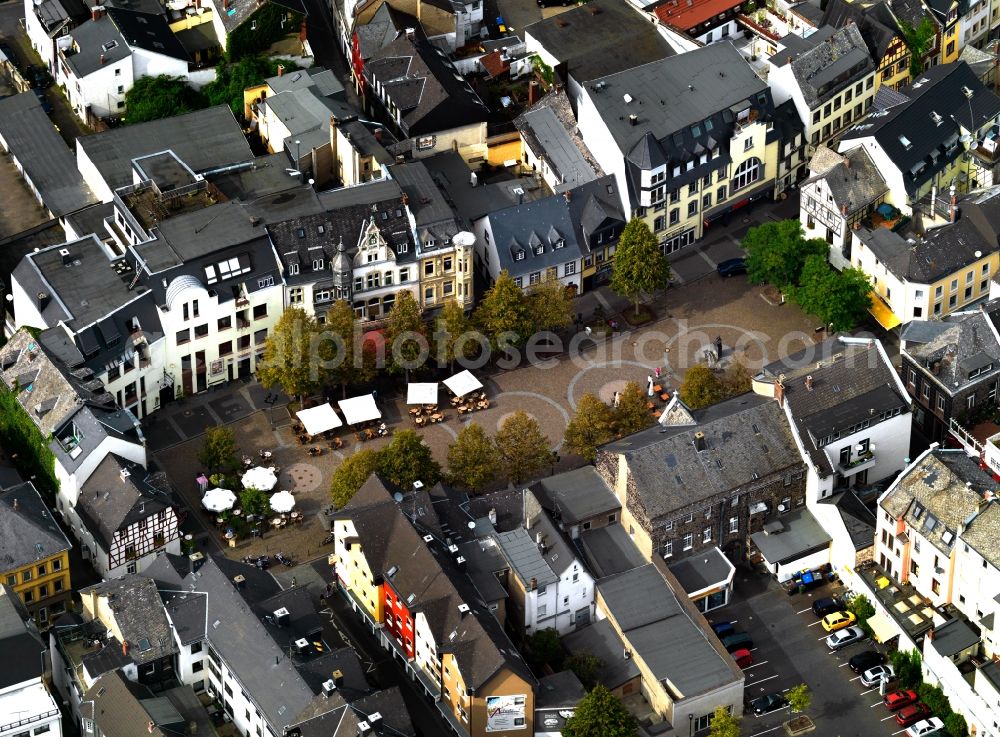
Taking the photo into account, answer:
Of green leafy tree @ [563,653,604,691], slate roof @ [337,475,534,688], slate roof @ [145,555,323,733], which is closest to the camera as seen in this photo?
slate roof @ [145,555,323,733]

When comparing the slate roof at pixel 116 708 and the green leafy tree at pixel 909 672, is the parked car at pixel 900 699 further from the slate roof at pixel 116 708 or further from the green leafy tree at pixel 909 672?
the slate roof at pixel 116 708

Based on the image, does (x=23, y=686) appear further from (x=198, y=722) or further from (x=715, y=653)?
(x=715, y=653)

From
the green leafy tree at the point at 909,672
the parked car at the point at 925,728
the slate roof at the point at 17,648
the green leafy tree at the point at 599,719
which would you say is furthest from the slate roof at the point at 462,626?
the parked car at the point at 925,728

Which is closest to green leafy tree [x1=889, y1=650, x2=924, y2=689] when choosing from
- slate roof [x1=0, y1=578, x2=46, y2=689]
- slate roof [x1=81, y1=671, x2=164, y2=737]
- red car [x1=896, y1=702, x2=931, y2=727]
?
red car [x1=896, y1=702, x2=931, y2=727]

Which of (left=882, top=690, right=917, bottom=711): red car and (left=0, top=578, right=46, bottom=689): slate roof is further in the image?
(left=882, top=690, right=917, bottom=711): red car

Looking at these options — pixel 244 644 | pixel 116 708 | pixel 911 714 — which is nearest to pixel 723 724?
pixel 911 714

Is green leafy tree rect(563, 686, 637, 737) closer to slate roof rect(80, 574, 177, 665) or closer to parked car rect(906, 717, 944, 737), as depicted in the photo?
parked car rect(906, 717, 944, 737)

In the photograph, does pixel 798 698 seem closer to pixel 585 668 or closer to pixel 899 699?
pixel 899 699
